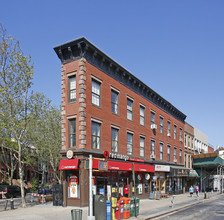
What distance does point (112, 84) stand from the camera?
2747 centimetres

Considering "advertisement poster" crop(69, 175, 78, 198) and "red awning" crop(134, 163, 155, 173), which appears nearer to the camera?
"advertisement poster" crop(69, 175, 78, 198)

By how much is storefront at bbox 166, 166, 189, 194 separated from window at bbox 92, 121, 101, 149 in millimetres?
17298

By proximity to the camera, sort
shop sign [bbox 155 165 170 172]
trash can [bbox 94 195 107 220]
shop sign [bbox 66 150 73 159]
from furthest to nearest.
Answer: shop sign [bbox 155 165 170 172] < shop sign [bbox 66 150 73 159] < trash can [bbox 94 195 107 220]

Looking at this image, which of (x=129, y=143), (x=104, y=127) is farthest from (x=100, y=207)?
(x=129, y=143)

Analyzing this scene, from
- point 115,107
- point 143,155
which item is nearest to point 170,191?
point 143,155

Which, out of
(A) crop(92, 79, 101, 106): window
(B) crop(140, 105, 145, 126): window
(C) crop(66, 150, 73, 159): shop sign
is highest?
(A) crop(92, 79, 101, 106): window

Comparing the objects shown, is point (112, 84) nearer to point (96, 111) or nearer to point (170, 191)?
point (96, 111)

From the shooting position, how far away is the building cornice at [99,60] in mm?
23719

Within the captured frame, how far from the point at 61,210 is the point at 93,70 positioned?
1159 centimetres

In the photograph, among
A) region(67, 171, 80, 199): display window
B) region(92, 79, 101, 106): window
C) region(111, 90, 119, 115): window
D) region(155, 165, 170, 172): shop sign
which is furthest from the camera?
region(155, 165, 170, 172): shop sign

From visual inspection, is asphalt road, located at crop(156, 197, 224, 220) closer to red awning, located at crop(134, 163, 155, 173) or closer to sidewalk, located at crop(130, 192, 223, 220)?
sidewalk, located at crop(130, 192, 223, 220)

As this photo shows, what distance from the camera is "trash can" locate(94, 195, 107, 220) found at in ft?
50.6

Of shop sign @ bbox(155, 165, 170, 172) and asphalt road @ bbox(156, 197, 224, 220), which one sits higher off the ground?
shop sign @ bbox(155, 165, 170, 172)

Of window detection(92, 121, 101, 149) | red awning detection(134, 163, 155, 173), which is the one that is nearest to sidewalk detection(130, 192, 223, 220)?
red awning detection(134, 163, 155, 173)
